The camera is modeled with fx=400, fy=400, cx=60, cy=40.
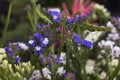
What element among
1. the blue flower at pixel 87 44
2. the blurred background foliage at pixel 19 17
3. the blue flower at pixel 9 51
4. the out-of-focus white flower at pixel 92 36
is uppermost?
the blue flower at pixel 87 44

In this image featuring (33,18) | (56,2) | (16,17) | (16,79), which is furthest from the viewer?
(16,17)

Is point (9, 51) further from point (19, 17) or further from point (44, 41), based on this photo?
point (19, 17)

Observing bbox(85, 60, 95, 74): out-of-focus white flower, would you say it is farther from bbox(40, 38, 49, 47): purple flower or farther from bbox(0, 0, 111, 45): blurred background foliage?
bbox(0, 0, 111, 45): blurred background foliage

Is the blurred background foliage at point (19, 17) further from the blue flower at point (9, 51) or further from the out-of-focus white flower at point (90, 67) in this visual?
the blue flower at point (9, 51)

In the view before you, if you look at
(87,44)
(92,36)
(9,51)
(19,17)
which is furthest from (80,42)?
(19,17)

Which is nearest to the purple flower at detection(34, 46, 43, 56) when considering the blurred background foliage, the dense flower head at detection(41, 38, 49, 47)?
the dense flower head at detection(41, 38, 49, 47)

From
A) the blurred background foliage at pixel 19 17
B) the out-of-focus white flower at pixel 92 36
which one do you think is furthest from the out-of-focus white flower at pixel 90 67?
the blurred background foliage at pixel 19 17

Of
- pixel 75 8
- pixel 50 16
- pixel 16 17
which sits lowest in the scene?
pixel 16 17

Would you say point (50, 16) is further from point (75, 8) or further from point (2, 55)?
point (75, 8)

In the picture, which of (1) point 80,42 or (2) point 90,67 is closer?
(1) point 80,42

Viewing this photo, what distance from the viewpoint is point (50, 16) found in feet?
3.14

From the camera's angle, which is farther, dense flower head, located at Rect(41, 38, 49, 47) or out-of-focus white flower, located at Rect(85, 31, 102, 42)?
out-of-focus white flower, located at Rect(85, 31, 102, 42)

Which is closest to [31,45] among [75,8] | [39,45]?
[39,45]

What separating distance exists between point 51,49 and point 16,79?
0.16 m
